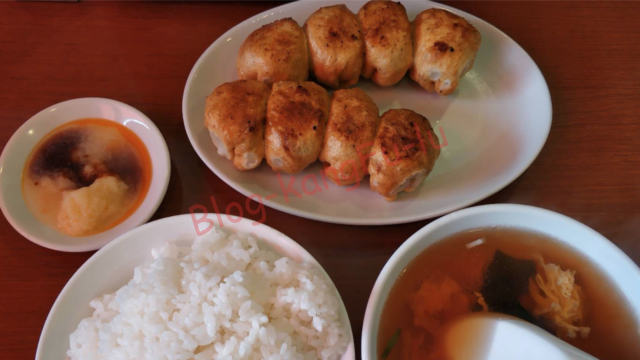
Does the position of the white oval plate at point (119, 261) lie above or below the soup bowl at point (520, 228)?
below

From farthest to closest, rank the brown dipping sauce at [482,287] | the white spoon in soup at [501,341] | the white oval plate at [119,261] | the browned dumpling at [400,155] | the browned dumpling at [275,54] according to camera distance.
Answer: the browned dumpling at [275,54] < the browned dumpling at [400,155] < the white oval plate at [119,261] < the brown dipping sauce at [482,287] < the white spoon in soup at [501,341]

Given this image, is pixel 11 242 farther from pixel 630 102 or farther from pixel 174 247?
pixel 630 102

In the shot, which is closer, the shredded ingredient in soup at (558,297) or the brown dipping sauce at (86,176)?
the shredded ingredient in soup at (558,297)

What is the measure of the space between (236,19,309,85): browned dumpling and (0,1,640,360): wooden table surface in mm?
357

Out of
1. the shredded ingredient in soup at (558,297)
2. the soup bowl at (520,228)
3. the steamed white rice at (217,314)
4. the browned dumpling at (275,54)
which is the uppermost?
the browned dumpling at (275,54)

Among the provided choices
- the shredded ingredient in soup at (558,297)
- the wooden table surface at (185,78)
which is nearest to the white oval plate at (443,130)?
the wooden table surface at (185,78)

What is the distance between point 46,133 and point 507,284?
5.15ft

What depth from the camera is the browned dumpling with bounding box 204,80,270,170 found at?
4.25 ft

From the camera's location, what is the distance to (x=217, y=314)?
1051mm

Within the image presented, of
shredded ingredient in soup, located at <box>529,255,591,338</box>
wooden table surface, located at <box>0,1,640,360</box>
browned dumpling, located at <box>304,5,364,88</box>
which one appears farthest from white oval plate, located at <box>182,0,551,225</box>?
shredded ingredient in soup, located at <box>529,255,591,338</box>

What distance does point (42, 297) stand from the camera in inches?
49.9

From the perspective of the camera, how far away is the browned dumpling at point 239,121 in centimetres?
129

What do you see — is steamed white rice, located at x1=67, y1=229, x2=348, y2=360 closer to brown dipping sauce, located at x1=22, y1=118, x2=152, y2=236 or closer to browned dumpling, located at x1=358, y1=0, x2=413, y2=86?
brown dipping sauce, located at x1=22, y1=118, x2=152, y2=236

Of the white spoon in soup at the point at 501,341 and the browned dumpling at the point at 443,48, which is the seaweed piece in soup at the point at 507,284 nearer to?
the white spoon in soup at the point at 501,341
